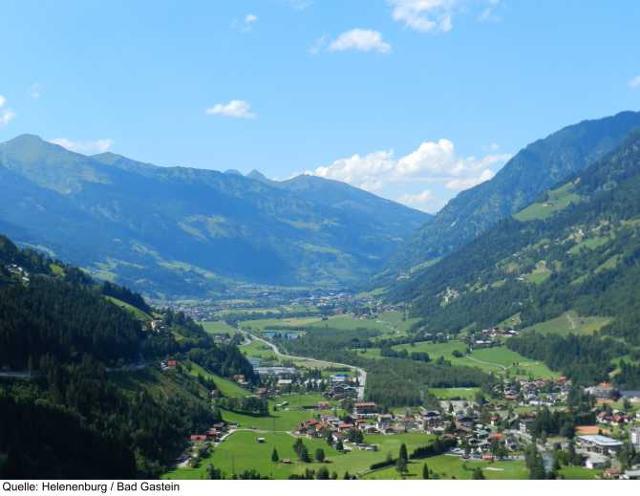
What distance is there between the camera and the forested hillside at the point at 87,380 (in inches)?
2790

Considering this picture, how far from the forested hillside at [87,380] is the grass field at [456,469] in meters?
23.1

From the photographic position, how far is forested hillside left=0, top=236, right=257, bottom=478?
70.9 metres

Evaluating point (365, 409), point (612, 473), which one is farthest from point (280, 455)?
point (365, 409)

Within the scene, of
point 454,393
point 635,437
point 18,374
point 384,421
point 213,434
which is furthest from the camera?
point 454,393

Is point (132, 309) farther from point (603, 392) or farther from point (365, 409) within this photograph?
point (603, 392)

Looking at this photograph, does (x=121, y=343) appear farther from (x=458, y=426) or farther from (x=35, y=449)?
(x=35, y=449)

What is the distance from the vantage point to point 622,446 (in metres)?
93.2

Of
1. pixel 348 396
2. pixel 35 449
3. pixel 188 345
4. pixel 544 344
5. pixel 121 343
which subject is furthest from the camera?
pixel 544 344

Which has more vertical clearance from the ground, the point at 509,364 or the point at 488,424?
the point at 509,364

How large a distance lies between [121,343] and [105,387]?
32.7m

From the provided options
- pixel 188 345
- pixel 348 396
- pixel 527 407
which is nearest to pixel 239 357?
pixel 188 345

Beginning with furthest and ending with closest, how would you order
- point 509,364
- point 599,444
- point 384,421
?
1. point 509,364
2. point 384,421
3. point 599,444

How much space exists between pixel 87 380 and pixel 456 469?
42566 mm

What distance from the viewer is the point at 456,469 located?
84500mm
